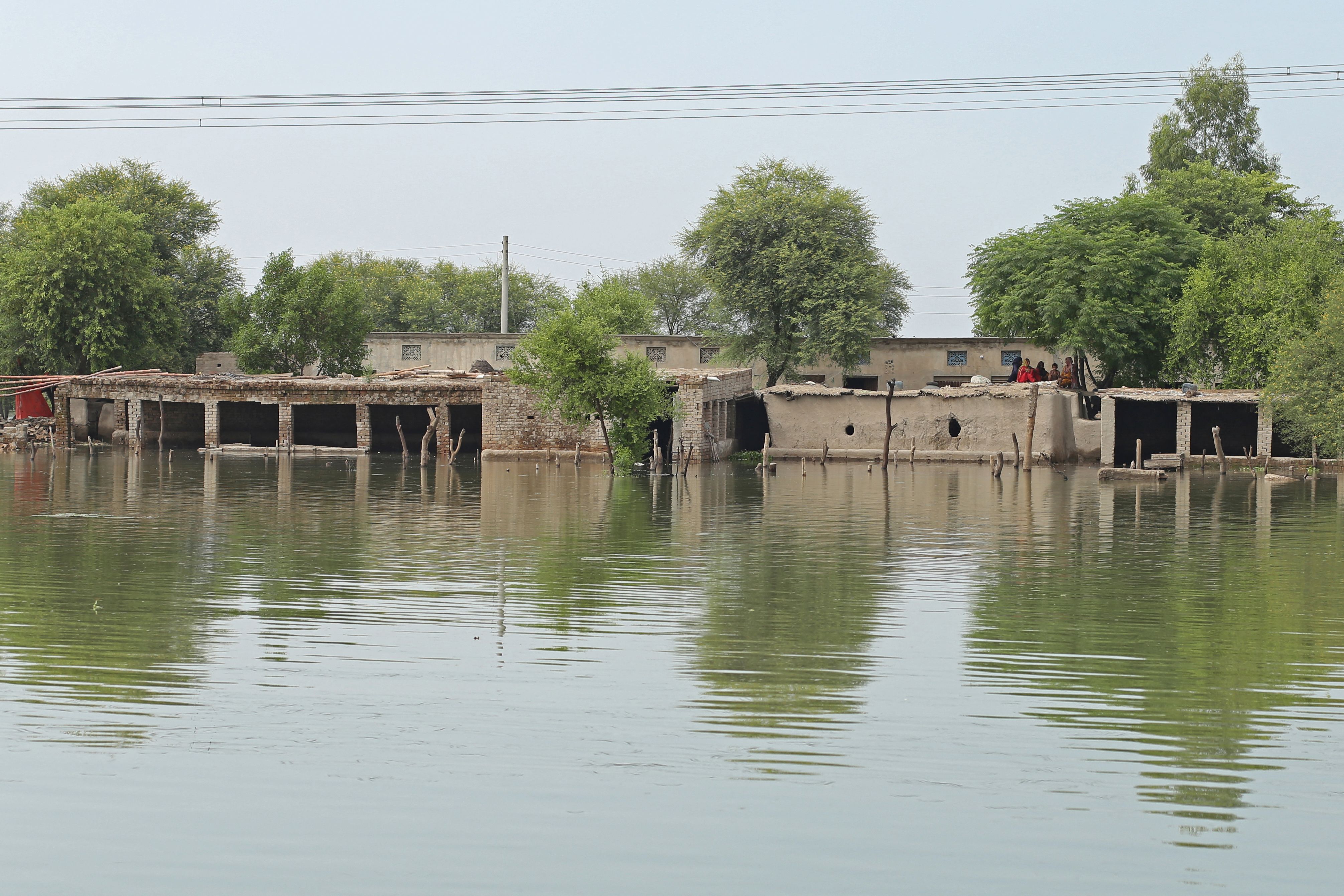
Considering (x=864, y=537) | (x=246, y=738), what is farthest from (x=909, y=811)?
(x=864, y=537)

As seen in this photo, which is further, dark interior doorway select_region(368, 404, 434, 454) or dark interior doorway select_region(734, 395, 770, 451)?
dark interior doorway select_region(368, 404, 434, 454)

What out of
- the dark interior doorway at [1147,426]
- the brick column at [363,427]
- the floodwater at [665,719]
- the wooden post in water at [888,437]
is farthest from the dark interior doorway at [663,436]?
the floodwater at [665,719]

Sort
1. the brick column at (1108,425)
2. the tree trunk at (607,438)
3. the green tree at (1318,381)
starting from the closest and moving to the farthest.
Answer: the green tree at (1318,381)
the tree trunk at (607,438)
the brick column at (1108,425)

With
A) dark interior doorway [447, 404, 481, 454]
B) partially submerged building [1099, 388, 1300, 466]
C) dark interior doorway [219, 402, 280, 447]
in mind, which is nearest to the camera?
partially submerged building [1099, 388, 1300, 466]

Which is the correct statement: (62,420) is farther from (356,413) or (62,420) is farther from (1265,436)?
(1265,436)

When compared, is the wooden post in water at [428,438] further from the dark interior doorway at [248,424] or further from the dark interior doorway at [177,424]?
the dark interior doorway at [177,424]

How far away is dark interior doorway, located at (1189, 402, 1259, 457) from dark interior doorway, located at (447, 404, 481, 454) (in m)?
22.8

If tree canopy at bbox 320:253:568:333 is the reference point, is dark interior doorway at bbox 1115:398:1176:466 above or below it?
below

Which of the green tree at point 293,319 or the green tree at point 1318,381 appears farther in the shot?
the green tree at point 293,319

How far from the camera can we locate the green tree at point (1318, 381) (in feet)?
104

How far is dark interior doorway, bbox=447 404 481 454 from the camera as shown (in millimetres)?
45062

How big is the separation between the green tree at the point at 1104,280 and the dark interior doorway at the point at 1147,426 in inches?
65.3

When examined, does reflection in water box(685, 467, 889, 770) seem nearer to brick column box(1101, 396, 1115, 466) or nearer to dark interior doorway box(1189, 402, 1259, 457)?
brick column box(1101, 396, 1115, 466)

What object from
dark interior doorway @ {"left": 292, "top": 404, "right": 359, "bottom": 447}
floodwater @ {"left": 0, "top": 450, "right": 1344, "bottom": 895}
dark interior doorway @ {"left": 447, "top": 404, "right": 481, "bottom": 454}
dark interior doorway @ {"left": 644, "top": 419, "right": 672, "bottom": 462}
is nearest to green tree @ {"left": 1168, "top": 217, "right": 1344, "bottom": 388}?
dark interior doorway @ {"left": 644, "top": 419, "right": 672, "bottom": 462}
